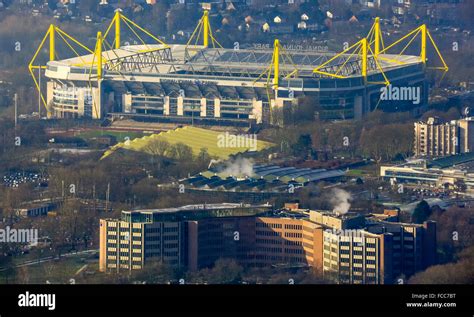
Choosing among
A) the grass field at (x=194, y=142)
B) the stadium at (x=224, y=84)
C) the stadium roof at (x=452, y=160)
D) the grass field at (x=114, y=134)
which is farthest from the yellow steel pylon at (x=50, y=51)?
the stadium roof at (x=452, y=160)

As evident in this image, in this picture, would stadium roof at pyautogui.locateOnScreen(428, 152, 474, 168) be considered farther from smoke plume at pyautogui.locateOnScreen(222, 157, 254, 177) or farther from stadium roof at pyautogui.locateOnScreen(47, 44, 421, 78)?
stadium roof at pyautogui.locateOnScreen(47, 44, 421, 78)

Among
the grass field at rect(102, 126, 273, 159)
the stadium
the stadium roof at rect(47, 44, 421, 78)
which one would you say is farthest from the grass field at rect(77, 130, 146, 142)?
the stadium roof at rect(47, 44, 421, 78)

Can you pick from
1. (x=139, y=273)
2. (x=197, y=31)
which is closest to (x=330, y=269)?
(x=139, y=273)

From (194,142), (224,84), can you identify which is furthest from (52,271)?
(224,84)

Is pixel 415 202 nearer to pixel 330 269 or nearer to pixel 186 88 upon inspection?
pixel 330 269

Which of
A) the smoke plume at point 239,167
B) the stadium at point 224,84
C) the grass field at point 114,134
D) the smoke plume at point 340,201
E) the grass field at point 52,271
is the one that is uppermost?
the stadium at point 224,84

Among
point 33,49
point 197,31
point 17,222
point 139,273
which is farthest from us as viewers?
point 197,31

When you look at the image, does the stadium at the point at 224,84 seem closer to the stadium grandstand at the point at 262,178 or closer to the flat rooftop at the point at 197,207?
the stadium grandstand at the point at 262,178
